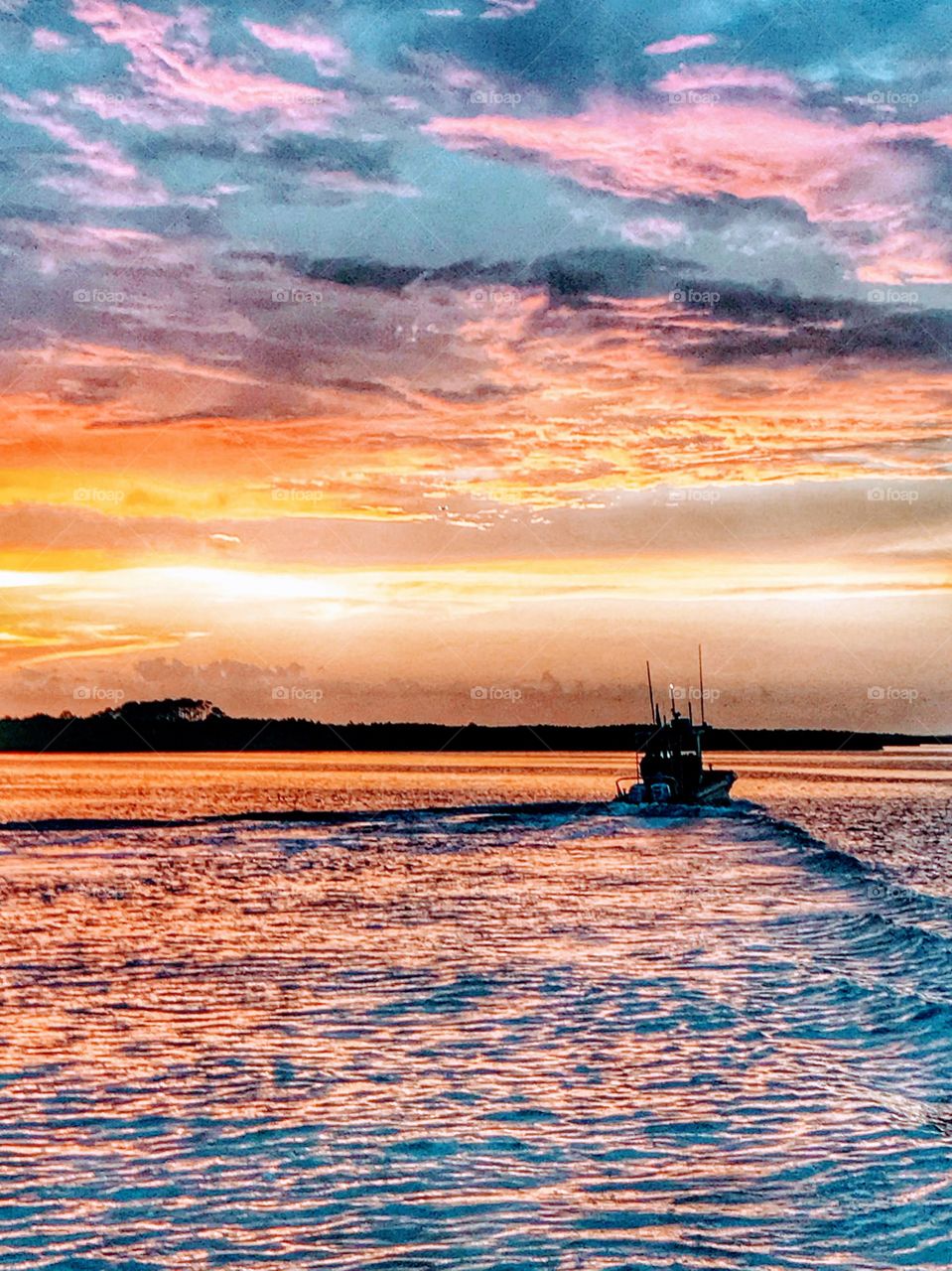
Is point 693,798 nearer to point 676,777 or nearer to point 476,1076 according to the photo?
point 676,777

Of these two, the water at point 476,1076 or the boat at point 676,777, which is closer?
the water at point 476,1076

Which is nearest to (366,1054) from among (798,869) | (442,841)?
(798,869)

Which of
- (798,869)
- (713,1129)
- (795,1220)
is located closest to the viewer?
(795,1220)

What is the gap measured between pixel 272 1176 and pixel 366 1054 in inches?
170

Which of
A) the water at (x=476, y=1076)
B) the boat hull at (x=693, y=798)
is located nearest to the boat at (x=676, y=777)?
the boat hull at (x=693, y=798)

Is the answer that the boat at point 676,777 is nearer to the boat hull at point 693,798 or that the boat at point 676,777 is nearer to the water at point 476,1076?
the boat hull at point 693,798

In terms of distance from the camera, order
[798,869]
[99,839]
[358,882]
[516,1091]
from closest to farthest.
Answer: [516,1091], [358,882], [798,869], [99,839]

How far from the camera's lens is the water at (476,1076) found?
999cm

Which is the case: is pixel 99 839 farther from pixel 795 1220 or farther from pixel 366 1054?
pixel 795 1220

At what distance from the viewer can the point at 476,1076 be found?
1456 cm

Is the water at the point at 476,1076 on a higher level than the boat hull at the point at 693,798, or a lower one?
higher

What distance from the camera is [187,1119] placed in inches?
510

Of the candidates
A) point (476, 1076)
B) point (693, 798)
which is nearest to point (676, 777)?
point (693, 798)

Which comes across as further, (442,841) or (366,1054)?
(442,841)
